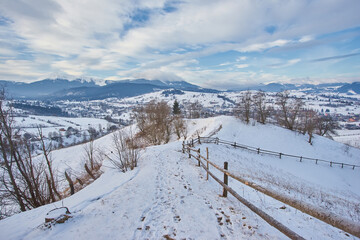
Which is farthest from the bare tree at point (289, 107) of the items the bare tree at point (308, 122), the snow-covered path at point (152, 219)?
the snow-covered path at point (152, 219)

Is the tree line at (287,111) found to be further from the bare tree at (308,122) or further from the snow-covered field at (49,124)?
the snow-covered field at (49,124)

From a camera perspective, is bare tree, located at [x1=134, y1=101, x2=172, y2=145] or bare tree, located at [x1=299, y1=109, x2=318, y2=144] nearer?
bare tree, located at [x1=134, y1=101, x2=172, y2=145]

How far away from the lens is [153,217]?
474 cm

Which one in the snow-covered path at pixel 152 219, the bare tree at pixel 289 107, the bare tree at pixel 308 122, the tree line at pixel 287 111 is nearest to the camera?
the snow-covered path at pixel 152 219

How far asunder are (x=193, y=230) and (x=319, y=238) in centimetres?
292

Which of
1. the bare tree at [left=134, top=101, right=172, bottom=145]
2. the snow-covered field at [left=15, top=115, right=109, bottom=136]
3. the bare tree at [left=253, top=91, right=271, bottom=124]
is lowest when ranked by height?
the snow-covered field at [left=15, top=115, right=109, bottom=136]

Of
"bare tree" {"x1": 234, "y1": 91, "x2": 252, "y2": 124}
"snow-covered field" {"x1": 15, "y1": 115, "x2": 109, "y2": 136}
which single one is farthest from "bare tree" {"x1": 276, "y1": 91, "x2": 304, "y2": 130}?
"snow-covered field" {"x1": 15, "y1": 115, "x2": 109, "y2": 136}

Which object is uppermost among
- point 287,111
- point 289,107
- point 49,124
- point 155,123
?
point 289,107

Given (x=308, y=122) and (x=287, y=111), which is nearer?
(x=308, y=122)

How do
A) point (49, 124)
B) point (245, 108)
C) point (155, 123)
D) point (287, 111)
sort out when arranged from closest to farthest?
1. point (155, 123)
2. point (287, 111)
3. point (245, 108)
4. point (49, 124)

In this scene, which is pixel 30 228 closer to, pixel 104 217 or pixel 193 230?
pixel 104 217

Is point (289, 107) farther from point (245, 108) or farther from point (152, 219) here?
point (152, 219)

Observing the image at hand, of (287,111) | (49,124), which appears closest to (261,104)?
(287,111)

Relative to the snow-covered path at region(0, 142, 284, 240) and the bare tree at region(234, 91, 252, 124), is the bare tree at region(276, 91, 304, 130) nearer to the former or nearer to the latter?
the bare tree at region(234, 91, 252, 124)
